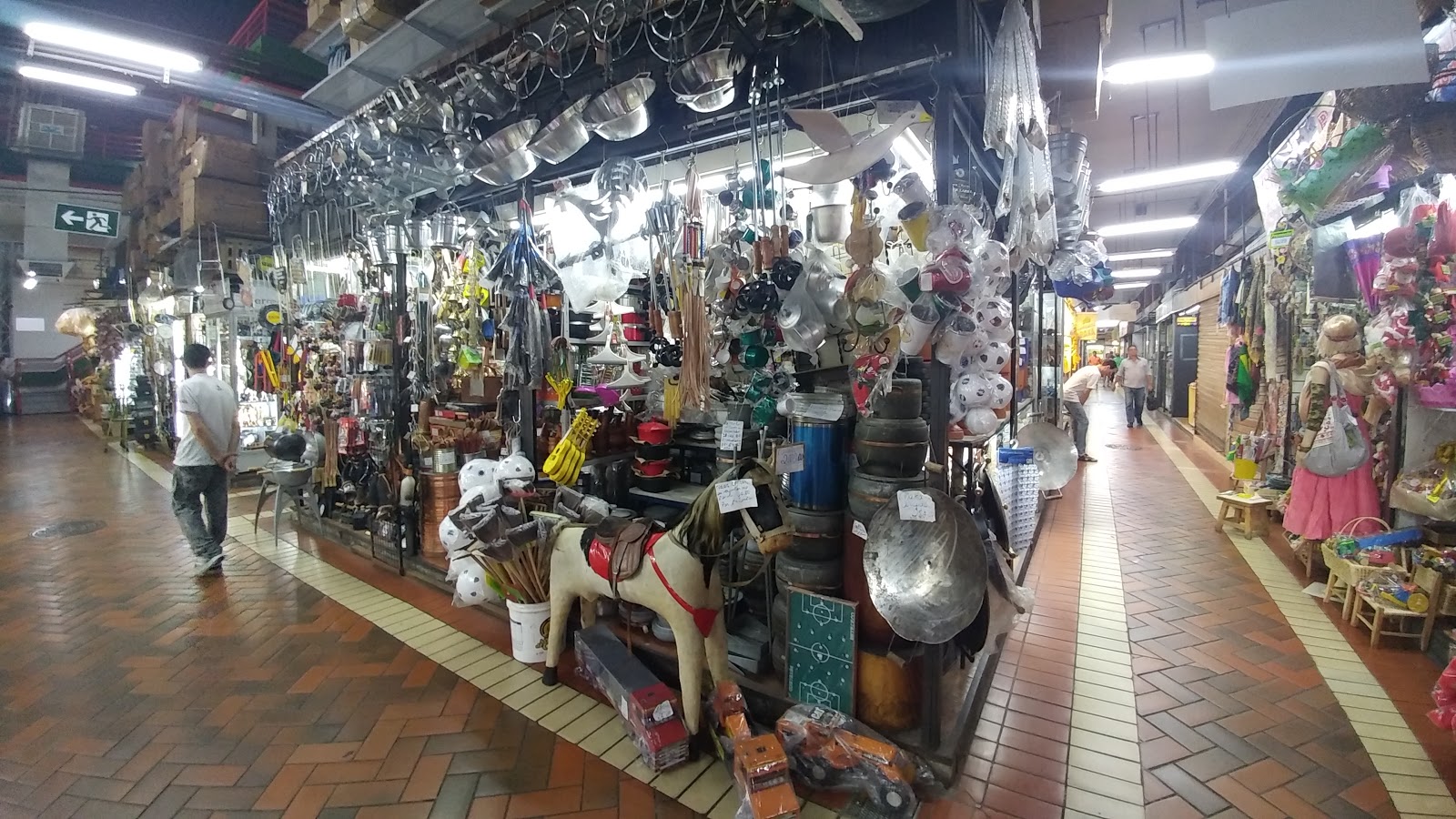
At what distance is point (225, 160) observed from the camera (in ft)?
19.9

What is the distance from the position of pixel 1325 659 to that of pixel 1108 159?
5562mm

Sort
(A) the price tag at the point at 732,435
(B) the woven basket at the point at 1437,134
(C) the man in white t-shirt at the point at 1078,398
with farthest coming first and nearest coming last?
1. (C) the man in white t-shirt at the point at 1078,398
2. (A) the price tag at the point at 732,435
3. (B) the woven basket at the point at 1437,134

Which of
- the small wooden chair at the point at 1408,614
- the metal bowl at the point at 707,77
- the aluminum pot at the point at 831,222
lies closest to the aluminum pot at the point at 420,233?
the metal bowl at the point at 707,77

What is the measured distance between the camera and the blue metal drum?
2264 mm

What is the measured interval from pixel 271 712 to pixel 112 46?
200 inches

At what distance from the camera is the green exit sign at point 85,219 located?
8.34 meters

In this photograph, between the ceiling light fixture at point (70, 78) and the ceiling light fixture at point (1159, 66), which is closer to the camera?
the ceiling light fixture at point (1159, 66)

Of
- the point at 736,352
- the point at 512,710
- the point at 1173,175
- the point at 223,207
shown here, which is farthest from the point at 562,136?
the point at 1173,175

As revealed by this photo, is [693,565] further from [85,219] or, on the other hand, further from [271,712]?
[85,219]

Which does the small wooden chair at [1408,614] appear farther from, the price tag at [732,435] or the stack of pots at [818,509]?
the price tag at [732,435]

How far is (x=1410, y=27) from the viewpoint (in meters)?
1.43

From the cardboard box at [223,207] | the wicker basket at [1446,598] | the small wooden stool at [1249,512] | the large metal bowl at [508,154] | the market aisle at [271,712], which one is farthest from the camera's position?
the cardboard box at [223,207]

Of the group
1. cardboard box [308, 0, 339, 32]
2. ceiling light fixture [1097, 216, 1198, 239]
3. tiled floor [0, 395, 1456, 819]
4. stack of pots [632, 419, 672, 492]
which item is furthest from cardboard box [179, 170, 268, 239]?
ceiling light fixture [1097, 216, 1198, 239]

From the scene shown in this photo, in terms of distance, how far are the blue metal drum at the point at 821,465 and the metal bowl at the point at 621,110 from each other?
59.9 inches
